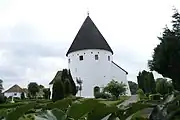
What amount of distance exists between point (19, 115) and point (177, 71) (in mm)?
27218

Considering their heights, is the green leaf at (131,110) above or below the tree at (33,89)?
below

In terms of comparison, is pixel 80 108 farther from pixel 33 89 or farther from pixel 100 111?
pixel 33 89

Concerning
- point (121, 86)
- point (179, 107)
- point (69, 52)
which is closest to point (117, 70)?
point (69, 52)

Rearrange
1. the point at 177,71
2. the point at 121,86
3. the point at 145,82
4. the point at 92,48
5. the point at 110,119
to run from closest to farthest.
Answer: the point at 110,119
the point at 177,71
the point at 121,86
the point at 145,82
the point at 92,48

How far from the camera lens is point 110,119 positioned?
1.03m

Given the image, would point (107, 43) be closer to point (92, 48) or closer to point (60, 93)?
point (92, 48)

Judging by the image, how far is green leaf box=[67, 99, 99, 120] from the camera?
0.97 m

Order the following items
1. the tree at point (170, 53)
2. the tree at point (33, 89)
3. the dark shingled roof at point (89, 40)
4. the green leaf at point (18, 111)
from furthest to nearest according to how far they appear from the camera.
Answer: the tree at point (33, 89) < the dark shingled roof at point (89, 40) < the tree at point (170, 53) < the green leaf at point (18, 111)

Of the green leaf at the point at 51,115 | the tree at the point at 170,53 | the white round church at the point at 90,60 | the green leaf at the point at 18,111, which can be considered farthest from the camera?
the white round church at the point at 90,60

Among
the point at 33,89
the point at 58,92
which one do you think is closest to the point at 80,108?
the point at 58,92

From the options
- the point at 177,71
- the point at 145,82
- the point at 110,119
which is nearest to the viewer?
the point at 110,119

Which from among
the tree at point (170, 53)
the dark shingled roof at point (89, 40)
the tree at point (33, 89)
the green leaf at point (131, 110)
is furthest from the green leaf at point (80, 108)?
the tree at point (33, 89)

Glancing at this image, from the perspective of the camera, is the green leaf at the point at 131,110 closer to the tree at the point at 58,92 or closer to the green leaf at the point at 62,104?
the green leaf at the point at 62,104

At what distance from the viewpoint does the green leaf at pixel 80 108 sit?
97 centimetres
